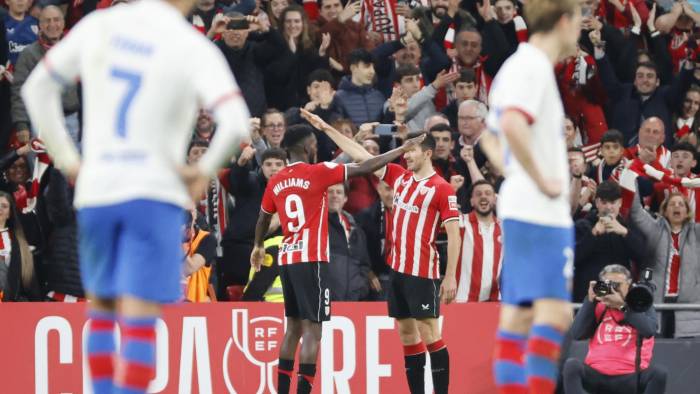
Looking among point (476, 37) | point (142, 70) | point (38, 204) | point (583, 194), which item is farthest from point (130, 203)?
point (476, 37)

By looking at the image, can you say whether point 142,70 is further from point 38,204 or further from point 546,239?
point 38,204

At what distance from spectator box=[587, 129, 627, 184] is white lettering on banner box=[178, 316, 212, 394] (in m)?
4.64

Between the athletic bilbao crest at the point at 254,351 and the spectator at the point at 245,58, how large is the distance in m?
2.94

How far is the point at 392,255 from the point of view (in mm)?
11859

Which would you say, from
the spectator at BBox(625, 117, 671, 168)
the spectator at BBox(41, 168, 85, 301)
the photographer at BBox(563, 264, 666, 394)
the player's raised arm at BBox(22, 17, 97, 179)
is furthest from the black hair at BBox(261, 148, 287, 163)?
the player's raised arm at BBox(22, 17, 97, 179)

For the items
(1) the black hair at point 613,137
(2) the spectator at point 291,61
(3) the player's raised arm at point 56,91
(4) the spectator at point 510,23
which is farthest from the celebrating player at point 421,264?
(3) the player's raised arm at point 56,91

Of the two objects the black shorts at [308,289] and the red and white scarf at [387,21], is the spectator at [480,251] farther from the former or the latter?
the red and white scarf at [387,21]

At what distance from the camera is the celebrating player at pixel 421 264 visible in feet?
38.1

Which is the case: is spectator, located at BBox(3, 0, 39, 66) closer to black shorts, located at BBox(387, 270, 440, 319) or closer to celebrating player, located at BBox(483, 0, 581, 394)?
black shorts, located at BBox(387, 270, 440, 319)

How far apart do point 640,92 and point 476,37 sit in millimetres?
1994

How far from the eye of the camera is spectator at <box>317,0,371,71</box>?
15.7m

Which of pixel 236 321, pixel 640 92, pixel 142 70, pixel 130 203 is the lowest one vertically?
pixel 236 321

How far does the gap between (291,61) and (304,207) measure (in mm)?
4121

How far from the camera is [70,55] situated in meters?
5.79
